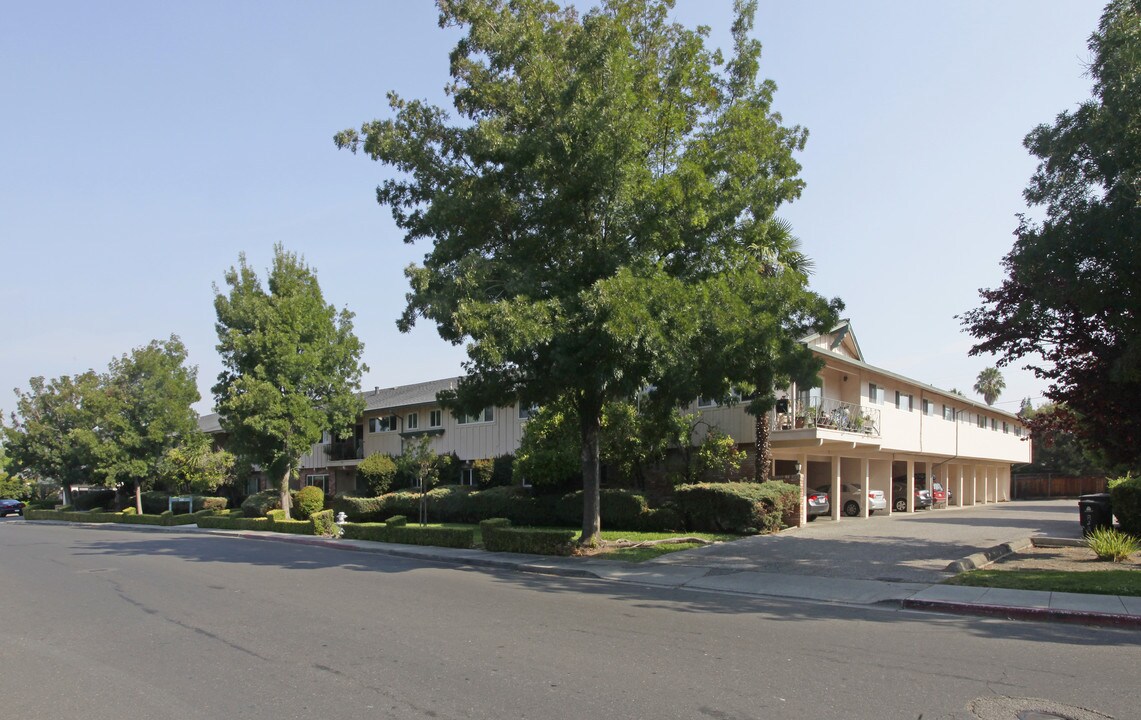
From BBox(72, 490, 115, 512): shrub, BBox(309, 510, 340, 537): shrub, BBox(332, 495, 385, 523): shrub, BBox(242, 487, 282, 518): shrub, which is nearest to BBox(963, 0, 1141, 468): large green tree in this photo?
BBox(309, 510, 340, 537): shrub

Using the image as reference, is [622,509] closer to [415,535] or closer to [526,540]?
[526,540]

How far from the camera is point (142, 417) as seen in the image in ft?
145

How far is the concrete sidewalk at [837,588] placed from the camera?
1062 cm

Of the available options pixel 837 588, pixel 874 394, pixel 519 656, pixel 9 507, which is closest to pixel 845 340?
pixel 874 394

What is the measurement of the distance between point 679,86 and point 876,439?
15.3m

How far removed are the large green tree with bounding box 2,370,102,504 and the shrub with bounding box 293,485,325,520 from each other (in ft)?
63.9

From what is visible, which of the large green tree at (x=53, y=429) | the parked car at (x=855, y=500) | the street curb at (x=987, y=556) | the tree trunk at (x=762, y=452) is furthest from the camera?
the large green tree at (x=53, y=429)

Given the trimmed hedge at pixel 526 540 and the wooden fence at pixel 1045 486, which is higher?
the trimmed hedge at pixel 526 540

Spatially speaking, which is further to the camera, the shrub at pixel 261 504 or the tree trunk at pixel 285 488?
the shrub at pixel 261 504

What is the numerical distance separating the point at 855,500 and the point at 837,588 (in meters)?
18.6

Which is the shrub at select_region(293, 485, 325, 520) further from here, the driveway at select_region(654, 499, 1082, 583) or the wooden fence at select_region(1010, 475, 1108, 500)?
the wooden fence at select_region(1010, 475, 1108, 500)

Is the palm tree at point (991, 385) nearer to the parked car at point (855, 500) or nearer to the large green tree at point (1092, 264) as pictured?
the parked car at point (855, 500)

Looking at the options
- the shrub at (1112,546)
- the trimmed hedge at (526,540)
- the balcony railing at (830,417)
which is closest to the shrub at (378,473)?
the trimmed hedge at (526,540)

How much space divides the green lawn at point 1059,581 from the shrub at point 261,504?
103 ft
